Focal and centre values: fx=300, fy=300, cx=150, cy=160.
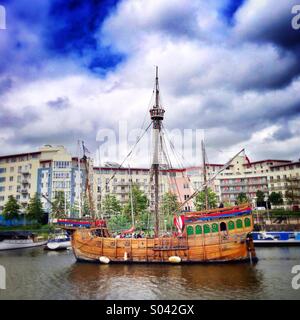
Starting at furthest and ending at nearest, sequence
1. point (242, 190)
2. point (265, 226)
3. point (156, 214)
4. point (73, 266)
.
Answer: point (242, 190)
point (265, 226)
point (156, 214)
point (73, 266)

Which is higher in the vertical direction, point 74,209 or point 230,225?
point 74,209

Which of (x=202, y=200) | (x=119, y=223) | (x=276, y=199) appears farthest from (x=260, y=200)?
(x=119, y=223)

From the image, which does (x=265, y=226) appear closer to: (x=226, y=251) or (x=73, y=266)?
(x=226, y=251)

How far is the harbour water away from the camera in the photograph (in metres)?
25.9

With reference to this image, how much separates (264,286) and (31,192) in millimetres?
89598

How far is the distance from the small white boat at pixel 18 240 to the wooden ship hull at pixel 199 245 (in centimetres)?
3645

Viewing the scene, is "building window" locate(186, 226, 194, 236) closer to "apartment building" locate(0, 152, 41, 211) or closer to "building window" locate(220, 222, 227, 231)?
"building window" locate(220, 222, 227, 231)

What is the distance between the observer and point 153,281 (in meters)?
30.8

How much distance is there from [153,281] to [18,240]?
169ft

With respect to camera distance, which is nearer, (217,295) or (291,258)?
(217,295)

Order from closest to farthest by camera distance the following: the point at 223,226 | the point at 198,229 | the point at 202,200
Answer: the point at 223,226, the point at 198,229, the point at 202,200

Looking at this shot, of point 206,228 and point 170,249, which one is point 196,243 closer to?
point 206,228
